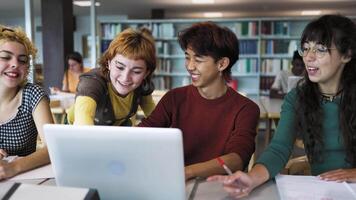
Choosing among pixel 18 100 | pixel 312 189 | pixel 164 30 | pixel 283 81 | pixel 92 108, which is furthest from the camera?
pixel 164 30

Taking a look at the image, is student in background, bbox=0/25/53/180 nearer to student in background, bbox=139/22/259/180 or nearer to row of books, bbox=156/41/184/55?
student in background, bbox=139/22/259/180

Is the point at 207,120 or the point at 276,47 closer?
the point at 207,120

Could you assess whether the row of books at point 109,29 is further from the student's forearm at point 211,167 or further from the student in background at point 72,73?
the student's forearm at point 211,167

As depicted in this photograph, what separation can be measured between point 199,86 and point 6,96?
2.90 feet

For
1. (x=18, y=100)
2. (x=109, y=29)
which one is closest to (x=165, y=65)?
(x=109, y=29)

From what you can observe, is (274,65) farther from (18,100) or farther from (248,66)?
(18,100)

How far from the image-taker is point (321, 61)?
4.32 ft

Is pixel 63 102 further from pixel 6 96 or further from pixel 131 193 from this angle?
pixel 131 193

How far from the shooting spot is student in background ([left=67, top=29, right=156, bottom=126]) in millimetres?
1409

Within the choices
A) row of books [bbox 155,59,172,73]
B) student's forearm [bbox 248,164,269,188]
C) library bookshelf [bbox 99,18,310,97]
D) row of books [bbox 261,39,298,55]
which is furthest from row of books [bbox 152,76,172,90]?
student's forearm [bbox 248,164,269,188]

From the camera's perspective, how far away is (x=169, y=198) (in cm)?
89

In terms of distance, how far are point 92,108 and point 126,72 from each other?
0.20 meters

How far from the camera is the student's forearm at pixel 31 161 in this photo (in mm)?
1224

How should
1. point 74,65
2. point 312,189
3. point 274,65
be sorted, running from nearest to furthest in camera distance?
point 312,189
point 74,65
point 274,65
